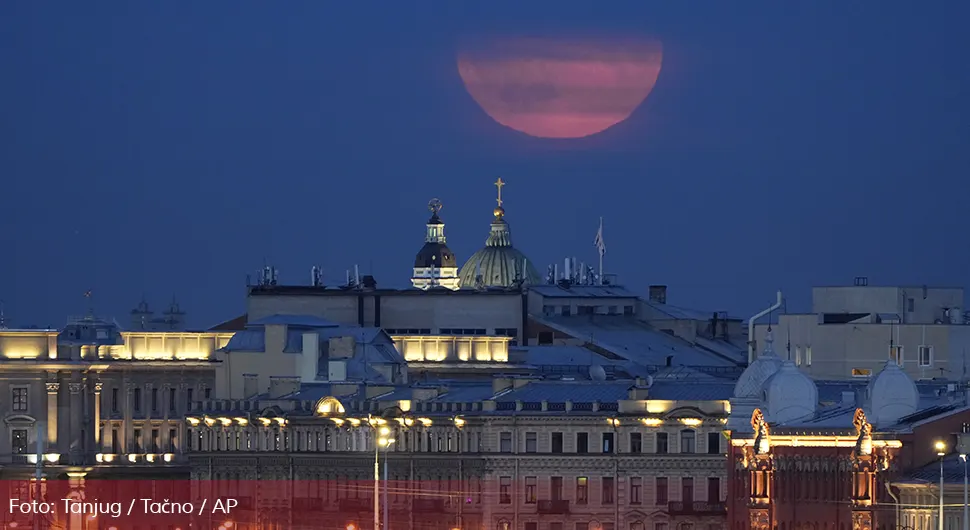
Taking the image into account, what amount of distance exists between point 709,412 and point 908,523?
2989 cm

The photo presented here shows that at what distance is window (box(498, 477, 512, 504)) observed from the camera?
190125mm

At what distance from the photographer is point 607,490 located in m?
188

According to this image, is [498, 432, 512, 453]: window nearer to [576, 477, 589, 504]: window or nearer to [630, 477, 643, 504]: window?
[576, 477, 589, 504]: window

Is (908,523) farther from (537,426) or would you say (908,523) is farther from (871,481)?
(537,426)

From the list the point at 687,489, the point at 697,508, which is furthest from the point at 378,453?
the point at 697,508

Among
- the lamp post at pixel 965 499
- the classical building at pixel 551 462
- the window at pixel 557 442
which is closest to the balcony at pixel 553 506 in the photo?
the classical building at pixel 551 462

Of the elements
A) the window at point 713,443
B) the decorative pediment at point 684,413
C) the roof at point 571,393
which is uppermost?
the roof at point 571,393

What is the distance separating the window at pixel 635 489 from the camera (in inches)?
7387

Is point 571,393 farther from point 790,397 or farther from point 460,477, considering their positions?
point 790,397

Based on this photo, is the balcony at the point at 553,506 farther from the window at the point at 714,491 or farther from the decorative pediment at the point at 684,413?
the window at the point at 714,491

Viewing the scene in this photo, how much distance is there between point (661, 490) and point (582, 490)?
11.9 ft

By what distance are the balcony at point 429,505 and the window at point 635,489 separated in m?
8.32

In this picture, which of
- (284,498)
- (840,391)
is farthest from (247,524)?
(840,391)

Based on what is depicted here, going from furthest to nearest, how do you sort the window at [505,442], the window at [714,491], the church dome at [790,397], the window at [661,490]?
the window at [505,442] → the window at [661,490] → the window at [714,491] → the church dome at [790,397]
